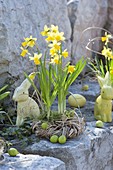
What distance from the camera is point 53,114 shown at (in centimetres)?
214

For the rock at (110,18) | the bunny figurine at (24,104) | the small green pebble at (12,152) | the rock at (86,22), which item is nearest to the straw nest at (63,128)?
the bunny figurine at (24,104)

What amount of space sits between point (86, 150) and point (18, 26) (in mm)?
946

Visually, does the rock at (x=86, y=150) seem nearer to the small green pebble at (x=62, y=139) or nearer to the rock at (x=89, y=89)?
the small green pebble at (x=62, y=139)

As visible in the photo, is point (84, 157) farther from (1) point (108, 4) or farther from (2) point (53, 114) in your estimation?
(1) point (108, 4)

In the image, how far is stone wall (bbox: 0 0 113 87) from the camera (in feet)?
7.98

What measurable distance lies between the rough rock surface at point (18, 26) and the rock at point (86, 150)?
58cm

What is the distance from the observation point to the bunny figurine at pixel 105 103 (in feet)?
7.43

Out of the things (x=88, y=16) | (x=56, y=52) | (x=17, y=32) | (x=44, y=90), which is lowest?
(x=44, y=90)

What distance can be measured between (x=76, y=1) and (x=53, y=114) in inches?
59.4

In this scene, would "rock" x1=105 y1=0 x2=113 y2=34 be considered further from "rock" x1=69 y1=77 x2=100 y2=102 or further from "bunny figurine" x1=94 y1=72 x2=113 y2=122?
"bunny figurine" x1=94 y1=72 x2=113 y2=122

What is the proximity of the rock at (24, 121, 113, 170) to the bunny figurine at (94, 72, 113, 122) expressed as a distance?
0.07 m

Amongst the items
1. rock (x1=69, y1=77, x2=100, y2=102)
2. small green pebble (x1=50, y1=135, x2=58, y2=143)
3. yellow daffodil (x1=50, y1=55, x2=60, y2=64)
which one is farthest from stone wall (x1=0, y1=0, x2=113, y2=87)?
small green pebble (x1=50, y1=135, x2=58, y2=143)

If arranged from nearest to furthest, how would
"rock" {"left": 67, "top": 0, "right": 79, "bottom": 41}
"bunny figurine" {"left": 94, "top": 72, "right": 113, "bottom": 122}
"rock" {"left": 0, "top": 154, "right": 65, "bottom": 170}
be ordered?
1. "rock" {"left": 0, "top": 154, "right": 65, "bottom": 170}
2. "bunny figurine" {"left": 94, "top": 72, "right": 113, "bottom": 122}
3. "rock" {"left": 67, "top": 0, "right": 79, "bottom": 41}

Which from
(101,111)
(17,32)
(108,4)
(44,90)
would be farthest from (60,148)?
(108,4)
